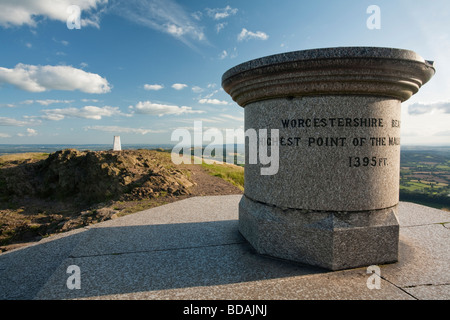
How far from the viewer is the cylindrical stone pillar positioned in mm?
3238

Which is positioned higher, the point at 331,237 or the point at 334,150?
the point at 334,150

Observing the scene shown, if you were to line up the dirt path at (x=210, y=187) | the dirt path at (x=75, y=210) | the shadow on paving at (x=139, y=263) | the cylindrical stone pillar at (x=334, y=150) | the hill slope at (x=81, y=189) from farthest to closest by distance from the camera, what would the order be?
1. the dirt path at (x=210, y=187)
2. the hill slope at (x=81, y=189)
3. the dirt path at (x=75, y=210)
4. the cylindrical stone pillar at (x=334, y=150)
5. the shadow on paving at (x=139, y=263)

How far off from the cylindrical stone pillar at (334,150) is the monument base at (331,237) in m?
0.01

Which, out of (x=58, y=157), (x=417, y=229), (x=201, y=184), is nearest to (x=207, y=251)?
(x=417, y=229)

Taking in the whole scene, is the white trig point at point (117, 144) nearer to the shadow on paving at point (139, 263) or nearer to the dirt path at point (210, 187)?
the dirt path at point (210, 187)

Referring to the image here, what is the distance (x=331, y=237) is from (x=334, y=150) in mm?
1066

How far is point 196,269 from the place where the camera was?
10.9 feet

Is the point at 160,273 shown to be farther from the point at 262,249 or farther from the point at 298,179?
the point at 298,179

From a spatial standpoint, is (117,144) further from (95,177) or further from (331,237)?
(331,237)

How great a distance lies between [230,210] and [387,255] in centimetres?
360

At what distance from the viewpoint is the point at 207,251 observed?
388cm

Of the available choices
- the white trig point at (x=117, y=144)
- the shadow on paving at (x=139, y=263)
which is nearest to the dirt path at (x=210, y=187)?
the shadow on paving at (x=139, y=263)

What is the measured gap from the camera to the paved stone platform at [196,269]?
2816mm

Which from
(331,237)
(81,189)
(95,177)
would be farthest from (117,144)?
(331,237)
